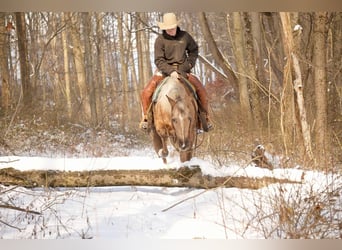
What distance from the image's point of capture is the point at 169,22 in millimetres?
4824

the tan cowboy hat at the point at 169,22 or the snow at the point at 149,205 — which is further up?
the tan cowboy hat at the point at 169,22

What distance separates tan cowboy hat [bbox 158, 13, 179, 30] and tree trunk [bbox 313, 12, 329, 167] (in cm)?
113

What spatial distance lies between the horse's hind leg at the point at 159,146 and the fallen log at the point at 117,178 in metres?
0.13

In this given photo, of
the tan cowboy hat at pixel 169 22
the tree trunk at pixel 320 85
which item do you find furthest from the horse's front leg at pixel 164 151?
the tree trunk at pixel 320 85

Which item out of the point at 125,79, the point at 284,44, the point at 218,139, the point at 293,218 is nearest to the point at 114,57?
the point at 125,79

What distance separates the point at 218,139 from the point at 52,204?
139 cm

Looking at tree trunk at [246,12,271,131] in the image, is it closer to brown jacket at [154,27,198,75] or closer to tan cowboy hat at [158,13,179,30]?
brown jacket at [154,27,198,75]

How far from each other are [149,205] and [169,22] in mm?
1447

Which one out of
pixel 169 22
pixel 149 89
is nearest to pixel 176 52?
pixel 169 22

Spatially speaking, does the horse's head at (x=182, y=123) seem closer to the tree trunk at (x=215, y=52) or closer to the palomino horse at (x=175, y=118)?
the palomino horse at (x=175, y=118)

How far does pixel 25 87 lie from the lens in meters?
4.82

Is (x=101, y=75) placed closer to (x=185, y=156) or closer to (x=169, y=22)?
(x=169, y=22)

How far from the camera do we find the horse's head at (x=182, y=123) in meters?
4.81

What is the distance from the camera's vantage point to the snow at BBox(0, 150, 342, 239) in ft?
15.4
